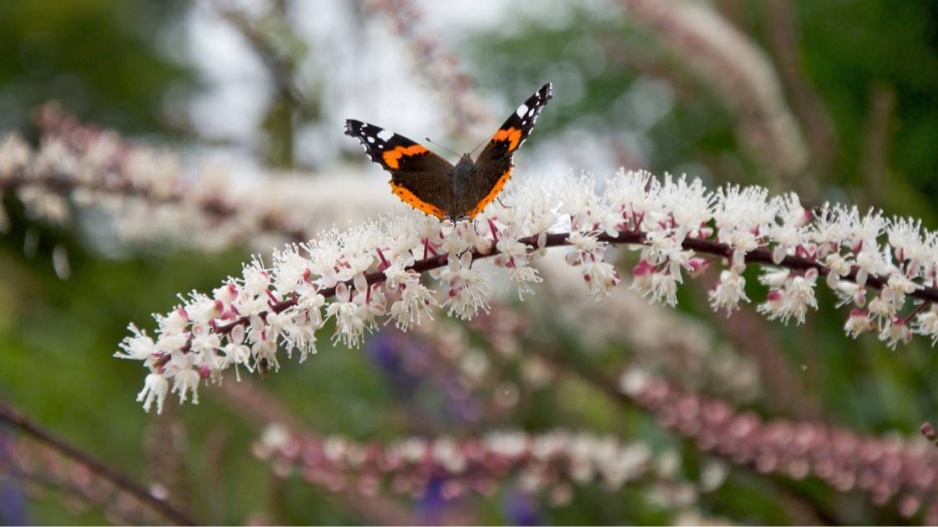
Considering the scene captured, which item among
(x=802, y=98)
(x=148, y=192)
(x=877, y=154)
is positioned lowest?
(x=877, y=154)

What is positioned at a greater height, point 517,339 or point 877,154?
point 877,154

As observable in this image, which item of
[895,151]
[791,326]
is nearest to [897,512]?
[791,326]

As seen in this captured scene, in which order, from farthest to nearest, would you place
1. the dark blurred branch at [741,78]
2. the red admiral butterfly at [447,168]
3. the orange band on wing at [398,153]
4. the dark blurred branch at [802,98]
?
the dark blurred branch at [741,78], the dark blurred branch at [802,98], the orange band on wing at [398,153], the red admiral butterfly at [447,168]

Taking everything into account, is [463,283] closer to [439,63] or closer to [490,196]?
[490,196]

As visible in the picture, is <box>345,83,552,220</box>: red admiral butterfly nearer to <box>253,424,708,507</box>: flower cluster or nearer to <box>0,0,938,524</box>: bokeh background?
<box>0,0,938,524</box>: bokeh background

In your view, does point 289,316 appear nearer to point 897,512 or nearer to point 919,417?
point 897,512

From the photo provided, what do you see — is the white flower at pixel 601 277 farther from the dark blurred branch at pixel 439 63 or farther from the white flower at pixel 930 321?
the dark blurred branch at pixel 439 63

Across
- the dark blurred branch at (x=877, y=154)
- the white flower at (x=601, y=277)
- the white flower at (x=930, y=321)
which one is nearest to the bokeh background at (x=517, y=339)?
the dark blurred branch at (x=877, y=154)

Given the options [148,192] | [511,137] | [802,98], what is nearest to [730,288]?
[511,137]
